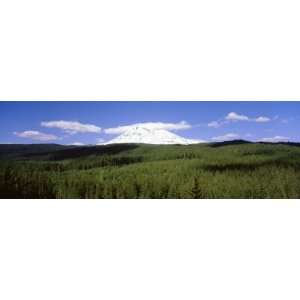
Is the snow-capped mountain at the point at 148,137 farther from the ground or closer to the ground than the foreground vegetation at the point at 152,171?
farther from the ground

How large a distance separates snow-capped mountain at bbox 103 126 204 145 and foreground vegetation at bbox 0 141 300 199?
64 millimetres

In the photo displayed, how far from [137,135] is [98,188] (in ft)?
2.10

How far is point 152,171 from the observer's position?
4.94 metres

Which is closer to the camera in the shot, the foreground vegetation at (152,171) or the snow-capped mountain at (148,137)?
the foreground vegetation at (152,171)

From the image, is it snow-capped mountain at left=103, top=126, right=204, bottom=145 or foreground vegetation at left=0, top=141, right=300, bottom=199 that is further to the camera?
snow-capped mountain at left=103, top=126, right=204, bottom=145

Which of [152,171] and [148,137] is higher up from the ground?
[148,137]

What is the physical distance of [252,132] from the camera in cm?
496

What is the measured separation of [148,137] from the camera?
16.4 feet

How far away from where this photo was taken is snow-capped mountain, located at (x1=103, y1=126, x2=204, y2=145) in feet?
→ 16.3

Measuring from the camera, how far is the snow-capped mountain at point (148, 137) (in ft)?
16.3

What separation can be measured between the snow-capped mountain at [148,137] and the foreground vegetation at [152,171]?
0.06 metres

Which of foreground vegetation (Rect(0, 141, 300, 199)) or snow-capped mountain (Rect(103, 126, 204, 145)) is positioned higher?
snow-capped mountain (Rect(103, 126, 204, 145))

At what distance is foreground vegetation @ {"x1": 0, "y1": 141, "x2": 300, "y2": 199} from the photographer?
15.8 ft

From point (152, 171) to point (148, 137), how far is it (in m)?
0.34
